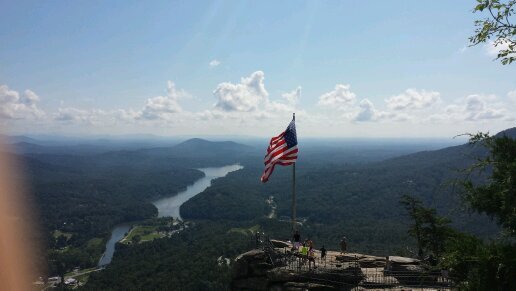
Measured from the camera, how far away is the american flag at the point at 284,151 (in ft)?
→ 94.1

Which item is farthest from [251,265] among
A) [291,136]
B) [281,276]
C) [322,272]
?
[291,136]

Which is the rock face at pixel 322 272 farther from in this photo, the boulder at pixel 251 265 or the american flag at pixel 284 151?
the american flag at pixel 284 151

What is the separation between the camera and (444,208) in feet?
639

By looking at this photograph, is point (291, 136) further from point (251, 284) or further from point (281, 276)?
point (251, 284)

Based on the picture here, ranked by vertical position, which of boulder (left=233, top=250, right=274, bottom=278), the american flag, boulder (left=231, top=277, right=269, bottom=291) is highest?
the american flag

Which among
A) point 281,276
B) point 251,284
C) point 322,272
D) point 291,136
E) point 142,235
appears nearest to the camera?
point 322,272

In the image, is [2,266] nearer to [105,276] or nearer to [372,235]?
[105,276]

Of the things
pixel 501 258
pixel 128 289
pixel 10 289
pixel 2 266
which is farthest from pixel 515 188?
pixel 128 289

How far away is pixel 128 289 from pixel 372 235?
96.7m

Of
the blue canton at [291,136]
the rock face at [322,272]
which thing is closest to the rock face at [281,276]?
the rock face at [322,272]

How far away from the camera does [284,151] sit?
1144 inches

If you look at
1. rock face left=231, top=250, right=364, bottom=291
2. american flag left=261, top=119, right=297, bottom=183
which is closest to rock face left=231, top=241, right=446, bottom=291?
rock face left=231, top=250, right=364, bottom=291

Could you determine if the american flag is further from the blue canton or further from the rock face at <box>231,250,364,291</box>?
the rock face at <box>231,250,364,291</box>

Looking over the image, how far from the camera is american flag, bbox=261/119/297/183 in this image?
1129 inches
